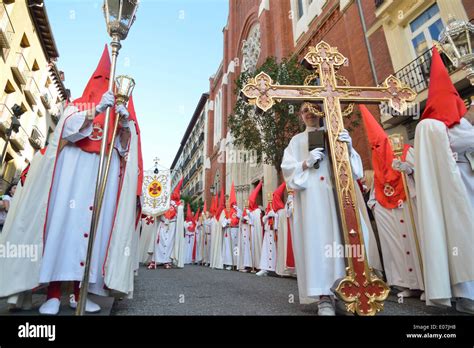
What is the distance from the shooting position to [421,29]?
10055 millimetres

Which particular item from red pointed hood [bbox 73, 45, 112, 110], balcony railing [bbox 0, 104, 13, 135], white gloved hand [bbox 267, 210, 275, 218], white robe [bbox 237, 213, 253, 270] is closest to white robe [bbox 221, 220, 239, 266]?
white robe [bbox 237, 213, 253, 270]

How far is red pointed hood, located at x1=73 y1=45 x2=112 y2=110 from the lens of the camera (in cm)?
318

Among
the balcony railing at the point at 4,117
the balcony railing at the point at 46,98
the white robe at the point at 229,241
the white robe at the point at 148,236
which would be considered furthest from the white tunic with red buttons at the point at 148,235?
the balcony railing at the point at 46,98

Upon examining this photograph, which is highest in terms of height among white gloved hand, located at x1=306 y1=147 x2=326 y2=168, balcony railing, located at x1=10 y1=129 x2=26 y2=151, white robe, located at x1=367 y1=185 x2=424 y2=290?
balcony railing, located at x1=10 y1=129 x2=26 y2=151

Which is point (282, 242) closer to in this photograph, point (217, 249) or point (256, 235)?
point (256, 235)

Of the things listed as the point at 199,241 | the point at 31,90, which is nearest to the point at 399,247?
the point at 199,241

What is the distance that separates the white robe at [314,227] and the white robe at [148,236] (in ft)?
24.4

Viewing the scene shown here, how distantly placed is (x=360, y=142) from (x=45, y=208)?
11.5 metres

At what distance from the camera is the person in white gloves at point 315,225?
278 cm

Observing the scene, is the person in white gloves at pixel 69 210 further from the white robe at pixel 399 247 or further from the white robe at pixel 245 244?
the white robe at pixel 245 244

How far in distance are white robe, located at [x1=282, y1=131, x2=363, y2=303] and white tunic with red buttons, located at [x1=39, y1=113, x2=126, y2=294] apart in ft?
6.44

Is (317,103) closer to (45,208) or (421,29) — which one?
(45,208)

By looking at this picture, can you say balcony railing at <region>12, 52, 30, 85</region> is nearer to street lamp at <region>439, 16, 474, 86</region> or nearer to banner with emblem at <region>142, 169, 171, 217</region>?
banner with emblem at <region>142, 169, 171, 217</region>

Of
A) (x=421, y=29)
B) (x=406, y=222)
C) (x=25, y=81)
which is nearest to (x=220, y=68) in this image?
(x=25, y=81)
